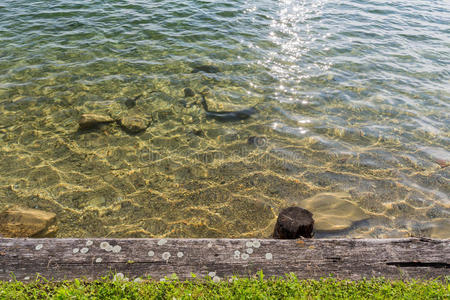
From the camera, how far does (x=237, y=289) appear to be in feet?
11.8

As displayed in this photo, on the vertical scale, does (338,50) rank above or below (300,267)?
above

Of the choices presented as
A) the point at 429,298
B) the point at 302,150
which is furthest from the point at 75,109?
the point at 429,298

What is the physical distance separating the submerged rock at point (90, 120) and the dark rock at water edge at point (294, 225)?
6354 mm

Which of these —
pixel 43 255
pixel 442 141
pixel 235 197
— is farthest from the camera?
pixel 442 141

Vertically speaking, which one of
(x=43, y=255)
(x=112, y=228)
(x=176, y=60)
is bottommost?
(x=112, y=228)

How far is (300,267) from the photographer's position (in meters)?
3.96

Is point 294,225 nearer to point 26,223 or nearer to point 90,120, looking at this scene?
point 26,223

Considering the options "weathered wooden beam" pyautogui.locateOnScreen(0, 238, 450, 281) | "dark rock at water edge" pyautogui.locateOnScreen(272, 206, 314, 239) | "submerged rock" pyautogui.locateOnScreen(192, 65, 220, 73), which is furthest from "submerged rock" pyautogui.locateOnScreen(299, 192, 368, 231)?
"submerged rock" pyautogui.locateOnScreen(192, 65, 220, 73)

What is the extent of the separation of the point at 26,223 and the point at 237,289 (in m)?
4.53

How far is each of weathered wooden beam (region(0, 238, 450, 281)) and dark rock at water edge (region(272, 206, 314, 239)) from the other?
49 centimetres

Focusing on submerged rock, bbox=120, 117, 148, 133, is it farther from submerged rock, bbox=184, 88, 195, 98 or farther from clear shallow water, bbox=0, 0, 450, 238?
submerged rock, bbox=184, 88, 195, 98

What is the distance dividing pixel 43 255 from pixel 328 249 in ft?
13.6

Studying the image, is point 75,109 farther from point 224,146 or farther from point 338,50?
point 338,50

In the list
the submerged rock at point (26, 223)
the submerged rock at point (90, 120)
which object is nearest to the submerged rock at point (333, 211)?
the submerged rock at point (26, 223)
